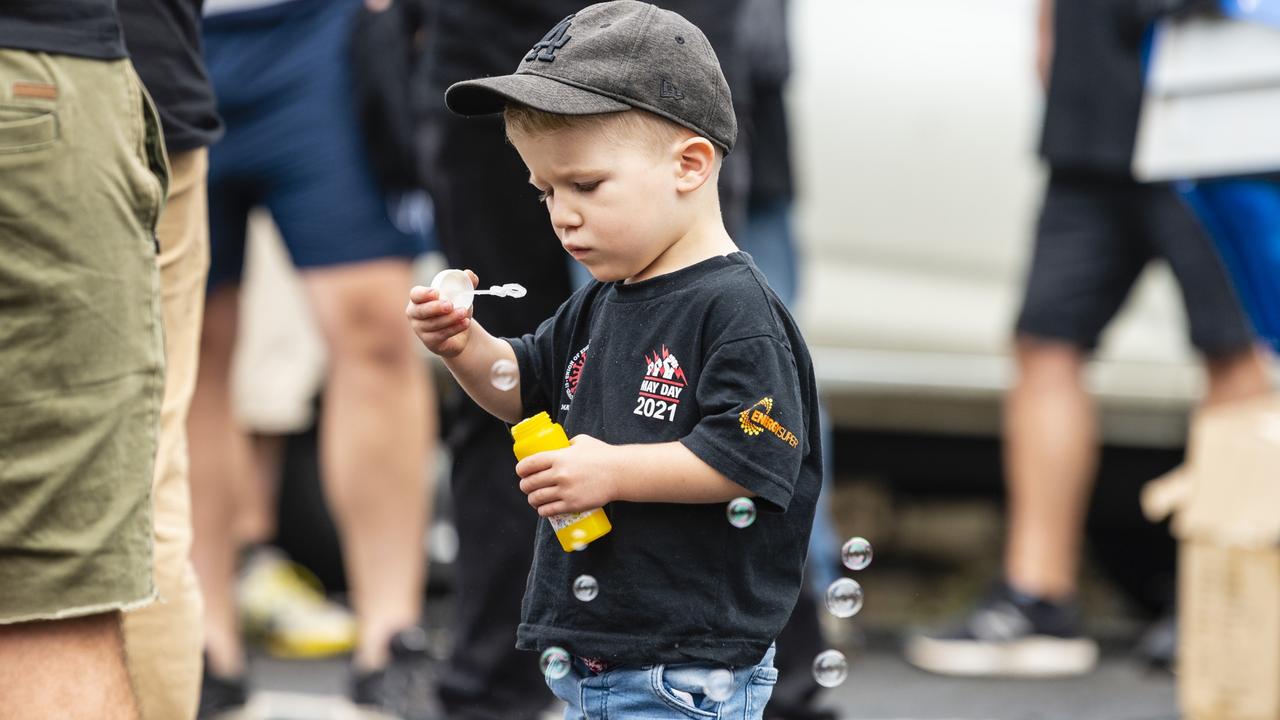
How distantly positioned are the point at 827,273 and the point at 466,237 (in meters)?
2.07

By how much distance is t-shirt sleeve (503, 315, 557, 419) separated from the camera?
1.94 metres

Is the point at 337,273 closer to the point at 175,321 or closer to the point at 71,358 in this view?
the point at 175,321

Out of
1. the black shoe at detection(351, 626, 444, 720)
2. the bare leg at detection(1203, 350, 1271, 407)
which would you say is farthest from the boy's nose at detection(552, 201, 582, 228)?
the bare leg at detection(1203, 350, 1271, 407)

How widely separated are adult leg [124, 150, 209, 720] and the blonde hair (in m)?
0.73

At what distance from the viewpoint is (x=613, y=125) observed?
69.7 inches

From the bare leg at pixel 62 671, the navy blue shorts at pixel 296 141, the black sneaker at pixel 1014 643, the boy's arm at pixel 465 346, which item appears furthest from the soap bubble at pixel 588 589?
the black sneaker at pixel 1014 643

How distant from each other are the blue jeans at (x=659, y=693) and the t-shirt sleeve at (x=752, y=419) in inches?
7.5

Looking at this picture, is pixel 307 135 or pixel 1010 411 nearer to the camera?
pixel 307 135

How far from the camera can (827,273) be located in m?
4.85

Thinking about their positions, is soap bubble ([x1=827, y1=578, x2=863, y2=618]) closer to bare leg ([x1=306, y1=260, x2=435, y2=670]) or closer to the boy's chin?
the boy's chin

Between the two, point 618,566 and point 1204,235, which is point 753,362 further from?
point 1204,235

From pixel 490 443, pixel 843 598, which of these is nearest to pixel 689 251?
pixel 843 598

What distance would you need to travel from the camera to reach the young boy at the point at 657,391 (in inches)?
67.9

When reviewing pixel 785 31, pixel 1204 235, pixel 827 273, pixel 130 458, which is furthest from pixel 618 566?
pixel 827 273
